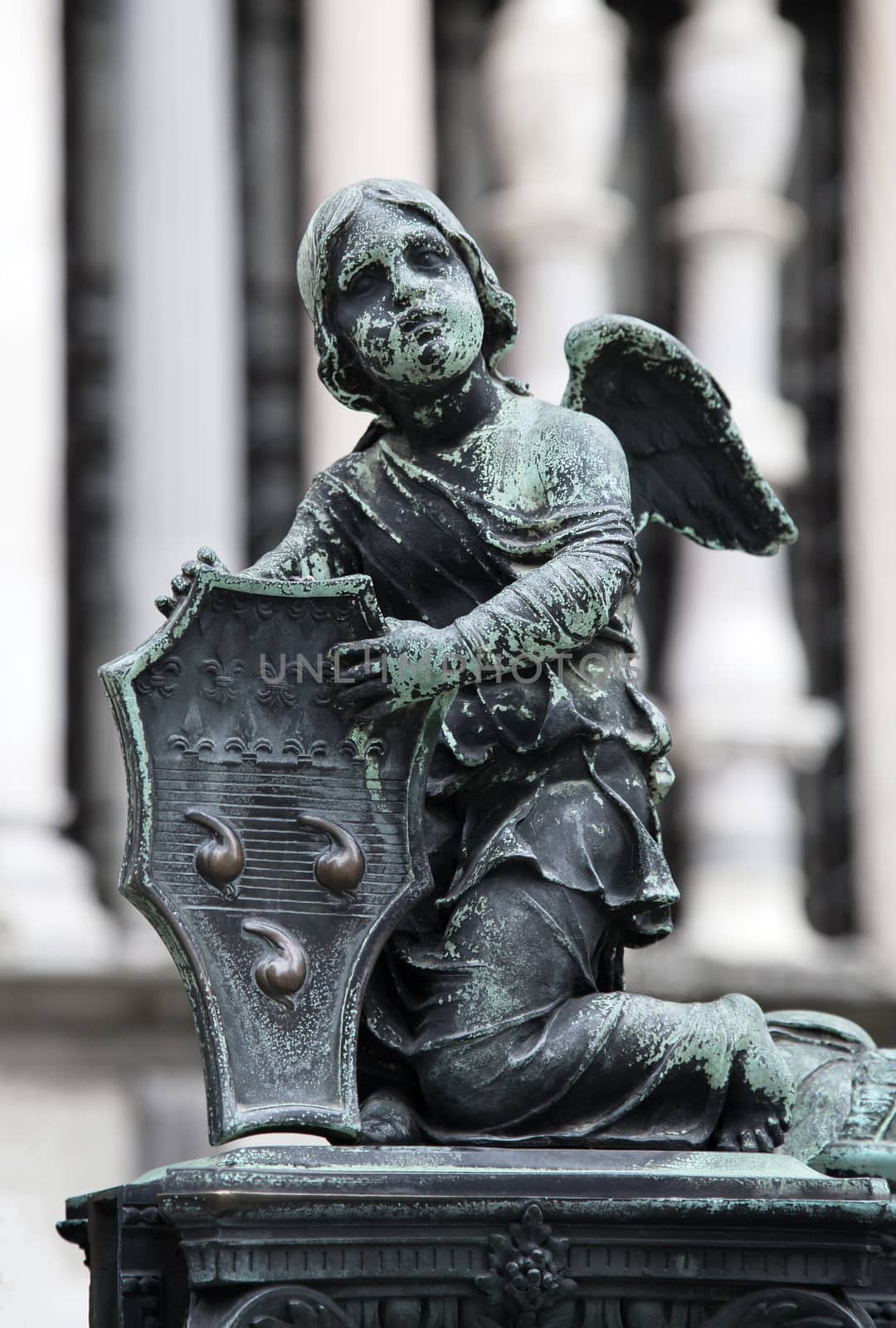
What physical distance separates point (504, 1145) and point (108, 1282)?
0.75 metres

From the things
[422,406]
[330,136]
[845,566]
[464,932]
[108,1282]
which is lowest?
[108,1282]

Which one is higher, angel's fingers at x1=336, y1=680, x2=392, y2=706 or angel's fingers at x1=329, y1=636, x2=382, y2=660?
angel's fingers at x1=329, y1=636, x2=382, y2=660

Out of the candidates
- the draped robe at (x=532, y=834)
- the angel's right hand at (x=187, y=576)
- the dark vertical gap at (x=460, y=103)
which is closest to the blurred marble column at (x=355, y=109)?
the dark vertical gap at (x=460, y=103)

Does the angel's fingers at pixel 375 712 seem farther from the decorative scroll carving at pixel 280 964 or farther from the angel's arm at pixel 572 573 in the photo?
the decorative scroll carving at pixel 280 964

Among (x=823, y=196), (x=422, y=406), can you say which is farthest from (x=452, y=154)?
(x=422, y=406)

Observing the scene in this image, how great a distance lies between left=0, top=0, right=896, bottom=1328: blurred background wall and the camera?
623 inches

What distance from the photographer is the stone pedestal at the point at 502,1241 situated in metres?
4.75

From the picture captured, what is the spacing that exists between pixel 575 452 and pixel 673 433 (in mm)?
645

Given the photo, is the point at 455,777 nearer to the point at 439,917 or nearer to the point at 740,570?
the point at 439,917

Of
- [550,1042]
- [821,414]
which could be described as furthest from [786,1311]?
[821,414]

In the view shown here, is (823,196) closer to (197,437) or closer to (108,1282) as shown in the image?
(197,437)

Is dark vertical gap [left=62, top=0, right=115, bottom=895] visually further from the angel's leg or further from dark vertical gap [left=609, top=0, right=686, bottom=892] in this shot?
the angel's leg

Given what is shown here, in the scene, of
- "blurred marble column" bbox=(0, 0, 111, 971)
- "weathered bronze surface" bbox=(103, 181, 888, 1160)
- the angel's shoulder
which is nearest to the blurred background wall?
"blurred marble column" bbox=(0, 0, 111, 971)

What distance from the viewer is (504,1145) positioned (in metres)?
5.05
